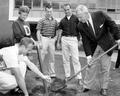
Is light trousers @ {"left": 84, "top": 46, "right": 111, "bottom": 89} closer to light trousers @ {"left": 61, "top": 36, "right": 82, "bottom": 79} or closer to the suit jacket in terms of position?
the suit jacket

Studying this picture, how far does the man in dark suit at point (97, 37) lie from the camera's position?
498 cm

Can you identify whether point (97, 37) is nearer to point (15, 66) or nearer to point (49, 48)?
point (15, 66)

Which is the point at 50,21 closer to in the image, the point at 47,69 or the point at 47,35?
the point at 47,35

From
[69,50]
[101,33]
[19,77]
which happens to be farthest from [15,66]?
[69,50]

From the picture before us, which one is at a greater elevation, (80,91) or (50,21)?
(50,21)

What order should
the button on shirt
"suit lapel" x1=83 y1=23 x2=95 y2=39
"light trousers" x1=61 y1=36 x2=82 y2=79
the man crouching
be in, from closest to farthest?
the man crouching < "suit lapel" x1=83 y1=23 x2=95 y2=39 < "light trousers" x1=61 y1=36 x2=82 y2=79 < the button on shirt

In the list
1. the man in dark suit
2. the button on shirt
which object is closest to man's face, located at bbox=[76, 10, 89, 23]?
the man in dark suit

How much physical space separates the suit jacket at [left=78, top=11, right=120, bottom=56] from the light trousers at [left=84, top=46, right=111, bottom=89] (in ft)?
0.42

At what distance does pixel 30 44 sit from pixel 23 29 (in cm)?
134

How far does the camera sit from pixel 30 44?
4398 mm

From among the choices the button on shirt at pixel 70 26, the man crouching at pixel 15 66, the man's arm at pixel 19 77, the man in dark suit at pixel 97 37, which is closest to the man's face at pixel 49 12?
the button on shirt at pixel 70 26

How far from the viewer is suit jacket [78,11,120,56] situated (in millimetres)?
5004

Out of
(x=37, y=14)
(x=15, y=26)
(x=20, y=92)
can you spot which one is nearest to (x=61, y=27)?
(x=15, y=26)

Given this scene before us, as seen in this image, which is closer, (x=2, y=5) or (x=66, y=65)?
(x=66, y=65)
